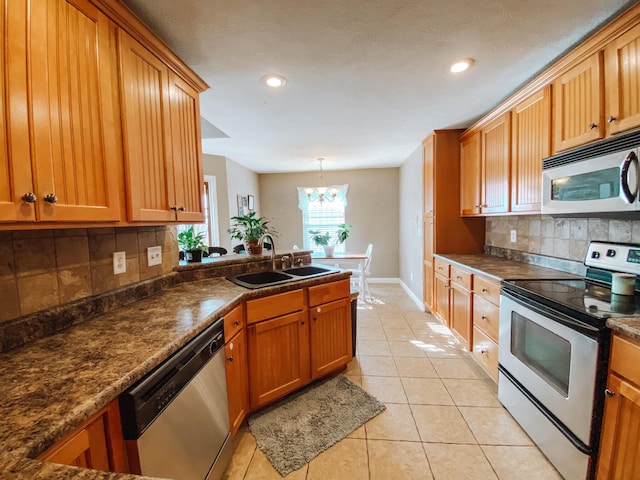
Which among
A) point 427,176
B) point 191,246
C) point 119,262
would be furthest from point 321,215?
point 119,262

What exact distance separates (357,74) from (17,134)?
1.87 meters

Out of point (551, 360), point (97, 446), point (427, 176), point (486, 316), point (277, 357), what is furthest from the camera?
point (427, 176)

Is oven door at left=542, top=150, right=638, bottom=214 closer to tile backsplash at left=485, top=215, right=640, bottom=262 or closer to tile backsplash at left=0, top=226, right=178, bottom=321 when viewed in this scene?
tile backsplash at left=485, top=215, right=640, bottom=262

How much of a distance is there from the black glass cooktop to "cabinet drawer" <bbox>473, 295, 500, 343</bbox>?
0.99ft

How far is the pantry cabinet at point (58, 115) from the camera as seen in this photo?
0.83 m

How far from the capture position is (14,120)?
0.83 meters

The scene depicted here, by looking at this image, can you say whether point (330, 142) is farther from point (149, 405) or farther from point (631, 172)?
point (149, 405)

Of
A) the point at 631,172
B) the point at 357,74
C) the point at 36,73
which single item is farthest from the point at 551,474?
the point at 36,73

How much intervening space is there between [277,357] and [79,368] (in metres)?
1.17

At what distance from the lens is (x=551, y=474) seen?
55.6 inches

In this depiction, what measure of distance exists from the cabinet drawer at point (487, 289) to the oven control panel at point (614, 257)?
0.54 meters

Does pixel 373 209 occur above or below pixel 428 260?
above

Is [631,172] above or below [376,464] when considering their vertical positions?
above

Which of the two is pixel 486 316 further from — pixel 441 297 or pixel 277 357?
pixel 277 357
